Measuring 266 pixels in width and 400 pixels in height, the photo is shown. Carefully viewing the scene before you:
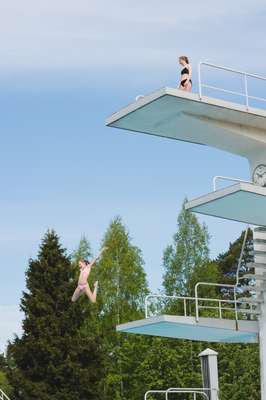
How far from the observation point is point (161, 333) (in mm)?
22047

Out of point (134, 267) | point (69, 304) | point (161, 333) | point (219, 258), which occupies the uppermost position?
point (219, 258)

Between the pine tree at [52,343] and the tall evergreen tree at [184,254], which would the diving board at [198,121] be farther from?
the tall evergreen tree at [184,254]

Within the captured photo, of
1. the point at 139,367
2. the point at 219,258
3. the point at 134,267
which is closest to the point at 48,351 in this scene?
the point at 139,367

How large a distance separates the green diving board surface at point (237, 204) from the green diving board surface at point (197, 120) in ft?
6.49

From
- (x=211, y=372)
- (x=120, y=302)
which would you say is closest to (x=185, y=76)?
(x=211, y=372)

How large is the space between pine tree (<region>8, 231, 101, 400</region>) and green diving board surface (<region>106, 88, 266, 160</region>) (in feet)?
48.9

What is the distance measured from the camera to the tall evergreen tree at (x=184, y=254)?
150 feet

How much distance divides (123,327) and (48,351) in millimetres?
12646

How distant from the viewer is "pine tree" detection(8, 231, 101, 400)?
33.8 meters

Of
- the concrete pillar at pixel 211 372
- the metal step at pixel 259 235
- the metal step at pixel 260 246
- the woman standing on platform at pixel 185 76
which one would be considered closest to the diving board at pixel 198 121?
the woman standing on platform at pixel 185 76

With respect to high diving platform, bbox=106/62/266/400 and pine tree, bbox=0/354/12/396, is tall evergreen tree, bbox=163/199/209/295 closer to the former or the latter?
pine tree, bbox=0/354/12/396

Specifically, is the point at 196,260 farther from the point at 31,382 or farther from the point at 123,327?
the point at 123,327

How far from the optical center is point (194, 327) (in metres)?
21.4

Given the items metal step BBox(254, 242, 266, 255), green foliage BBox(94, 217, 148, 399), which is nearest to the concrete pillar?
metal step BBox(254, 242, 266, 255)
